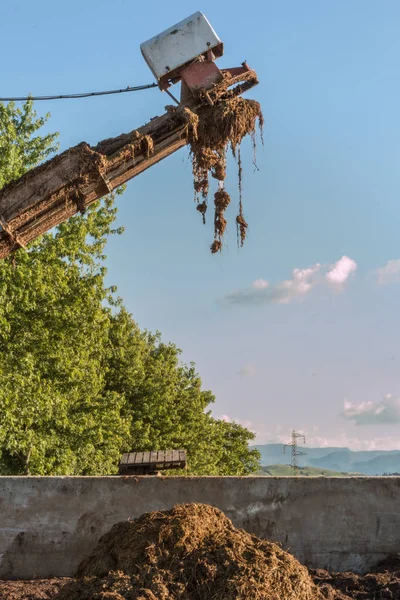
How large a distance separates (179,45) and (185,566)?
5.91 metres

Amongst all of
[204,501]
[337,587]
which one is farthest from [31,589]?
[337,587]

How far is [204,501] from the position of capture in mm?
6766

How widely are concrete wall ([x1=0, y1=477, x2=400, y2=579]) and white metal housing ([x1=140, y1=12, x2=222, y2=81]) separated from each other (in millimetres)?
4816

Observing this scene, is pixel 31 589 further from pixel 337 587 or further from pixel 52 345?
pixel 52 345

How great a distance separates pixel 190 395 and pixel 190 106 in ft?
108

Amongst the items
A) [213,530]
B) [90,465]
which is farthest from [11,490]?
[90,465]

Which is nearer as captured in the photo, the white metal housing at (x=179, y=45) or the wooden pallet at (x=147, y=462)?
the white metal housing at (x=179, y=45)

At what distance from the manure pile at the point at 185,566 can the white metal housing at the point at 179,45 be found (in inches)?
207

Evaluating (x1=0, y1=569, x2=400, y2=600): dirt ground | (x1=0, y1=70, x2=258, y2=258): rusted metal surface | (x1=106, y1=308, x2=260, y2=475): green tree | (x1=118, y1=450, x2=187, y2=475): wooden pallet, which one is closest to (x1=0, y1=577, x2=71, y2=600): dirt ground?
(x1=0, y1=569, x2=400, y2=600): dirt ground

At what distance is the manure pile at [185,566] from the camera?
450 centimetres

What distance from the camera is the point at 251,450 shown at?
194 feet

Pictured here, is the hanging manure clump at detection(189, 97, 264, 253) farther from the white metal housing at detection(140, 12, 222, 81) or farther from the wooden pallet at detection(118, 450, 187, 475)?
the wooden pallet at detection(118, 450, 187, 475)

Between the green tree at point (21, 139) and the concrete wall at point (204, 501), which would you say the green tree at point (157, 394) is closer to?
the green tree at point (21, 139)

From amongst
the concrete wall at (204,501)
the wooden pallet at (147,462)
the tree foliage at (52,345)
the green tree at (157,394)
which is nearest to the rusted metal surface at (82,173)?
the concrete wall at (204,501)
